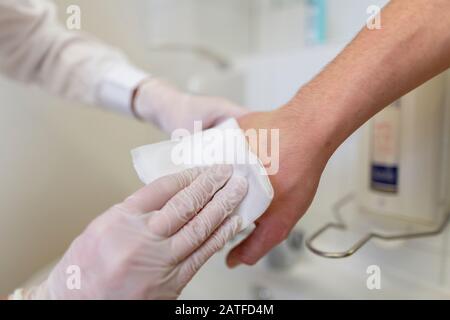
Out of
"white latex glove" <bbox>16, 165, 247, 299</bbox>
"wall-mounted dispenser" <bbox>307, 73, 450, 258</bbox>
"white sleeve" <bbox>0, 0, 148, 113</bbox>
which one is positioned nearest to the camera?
"white latex glove" <bbox>16, 165, 247, 299</bbox>

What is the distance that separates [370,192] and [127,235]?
50 centimetres

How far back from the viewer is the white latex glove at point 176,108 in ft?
2.19

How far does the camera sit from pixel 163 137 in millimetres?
923

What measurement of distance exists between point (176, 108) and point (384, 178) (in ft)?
1.41

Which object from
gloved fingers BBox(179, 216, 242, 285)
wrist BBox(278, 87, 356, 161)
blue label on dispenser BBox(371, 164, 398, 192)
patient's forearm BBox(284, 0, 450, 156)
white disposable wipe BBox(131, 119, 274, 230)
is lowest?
gloved fingers BBox(179, 216, 242, 285)

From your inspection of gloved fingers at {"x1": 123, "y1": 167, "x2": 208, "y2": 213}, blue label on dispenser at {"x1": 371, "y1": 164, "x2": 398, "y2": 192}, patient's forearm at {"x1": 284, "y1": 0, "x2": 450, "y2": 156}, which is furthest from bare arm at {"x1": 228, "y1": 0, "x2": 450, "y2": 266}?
blue label on dispenser at {"x1": 371, "y1": 164, "x2": 398, "y2": 192}

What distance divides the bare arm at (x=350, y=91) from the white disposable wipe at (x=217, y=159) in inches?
1.5

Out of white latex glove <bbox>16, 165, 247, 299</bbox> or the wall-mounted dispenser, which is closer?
white latex glove <bbox>16, 165, 247, 299</bbox>

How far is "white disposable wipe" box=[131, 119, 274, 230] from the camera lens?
445 millimetres

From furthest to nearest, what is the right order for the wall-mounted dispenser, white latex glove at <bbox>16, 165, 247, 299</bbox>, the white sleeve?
the white sleeve < the wall-mounted dispenser < white latex glove at <bbox>16, 165, 247, 299</bbox>

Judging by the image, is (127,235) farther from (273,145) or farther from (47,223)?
(47,223)

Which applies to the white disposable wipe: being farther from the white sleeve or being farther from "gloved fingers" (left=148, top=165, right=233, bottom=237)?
the white sleeve

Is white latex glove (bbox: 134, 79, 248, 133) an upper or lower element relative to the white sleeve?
lower

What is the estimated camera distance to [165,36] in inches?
42.9
